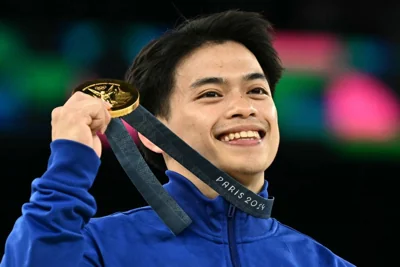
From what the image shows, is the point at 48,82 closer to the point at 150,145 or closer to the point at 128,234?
the point at 150,145

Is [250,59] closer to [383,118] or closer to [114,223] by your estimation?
[114,223]

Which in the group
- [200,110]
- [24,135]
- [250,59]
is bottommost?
[24,135]

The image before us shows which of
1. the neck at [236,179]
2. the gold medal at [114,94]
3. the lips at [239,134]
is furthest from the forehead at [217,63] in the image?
the gold medal at [114,94]

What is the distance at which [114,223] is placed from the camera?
7.34ft

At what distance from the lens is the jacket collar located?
2.28 metres

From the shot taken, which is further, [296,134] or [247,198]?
[296,134]

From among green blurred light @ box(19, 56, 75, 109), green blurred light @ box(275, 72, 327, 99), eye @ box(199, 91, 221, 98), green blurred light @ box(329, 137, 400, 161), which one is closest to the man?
eye @ box(199, 91, 221, 98)

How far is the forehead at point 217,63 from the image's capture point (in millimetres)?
2447

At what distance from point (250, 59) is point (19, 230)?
103 centimetres

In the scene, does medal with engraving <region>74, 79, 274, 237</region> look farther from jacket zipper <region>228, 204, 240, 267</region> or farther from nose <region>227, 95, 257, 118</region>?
nose <region>227, 95, 257, 118</region>

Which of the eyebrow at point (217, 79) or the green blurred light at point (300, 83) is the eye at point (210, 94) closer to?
the eyebrow at point (217, 79)

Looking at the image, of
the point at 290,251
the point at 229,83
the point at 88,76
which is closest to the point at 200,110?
the point at 229,83

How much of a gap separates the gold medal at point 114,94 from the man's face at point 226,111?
0.44 metres

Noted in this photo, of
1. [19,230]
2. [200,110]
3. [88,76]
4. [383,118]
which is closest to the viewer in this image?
[19,230]
